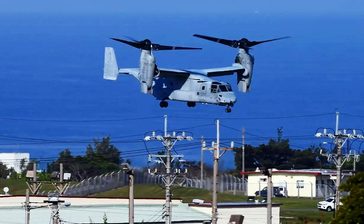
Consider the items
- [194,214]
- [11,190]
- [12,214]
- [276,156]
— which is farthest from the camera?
[276,156]

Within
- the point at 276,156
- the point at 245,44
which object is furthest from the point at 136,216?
the point at 276,156

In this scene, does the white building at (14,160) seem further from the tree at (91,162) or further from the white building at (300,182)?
the white building at (300,182)

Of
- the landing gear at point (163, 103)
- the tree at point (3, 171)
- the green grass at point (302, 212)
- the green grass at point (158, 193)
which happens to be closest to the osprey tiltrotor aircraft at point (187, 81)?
the landing gear at point (163, 103)

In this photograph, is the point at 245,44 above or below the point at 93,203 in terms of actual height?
above

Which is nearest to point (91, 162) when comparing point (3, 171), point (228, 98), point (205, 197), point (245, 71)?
point (3, 171)

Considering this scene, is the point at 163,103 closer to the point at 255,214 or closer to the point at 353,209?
the point at 255,214

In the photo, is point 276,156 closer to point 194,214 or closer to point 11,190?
point 11,190

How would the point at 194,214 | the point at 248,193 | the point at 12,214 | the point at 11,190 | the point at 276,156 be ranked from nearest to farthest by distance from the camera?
1. the point at 12,214
2. the point at 194,214
3. the point at 11,190
4. the point at 248,193
5. the point at 276,156
